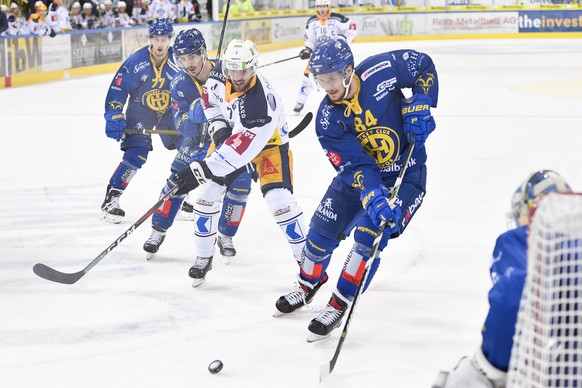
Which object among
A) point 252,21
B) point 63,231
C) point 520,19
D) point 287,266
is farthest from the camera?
point 520,19

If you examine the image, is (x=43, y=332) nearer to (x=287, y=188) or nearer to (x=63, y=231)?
(x=287, y=188)

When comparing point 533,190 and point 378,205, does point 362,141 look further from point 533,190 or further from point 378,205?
point 533,190

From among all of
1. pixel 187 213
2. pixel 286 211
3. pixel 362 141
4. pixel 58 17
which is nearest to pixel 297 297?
pixel 286 211

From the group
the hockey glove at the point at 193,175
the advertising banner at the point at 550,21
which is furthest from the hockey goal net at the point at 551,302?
the advertising banner at the point at 550,21

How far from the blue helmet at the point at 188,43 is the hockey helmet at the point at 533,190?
9.94 feet

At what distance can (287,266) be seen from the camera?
5160 millimetres

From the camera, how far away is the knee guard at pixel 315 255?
4.19m

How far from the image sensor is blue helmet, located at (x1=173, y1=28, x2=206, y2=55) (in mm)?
5066

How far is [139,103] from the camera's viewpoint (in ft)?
20.5

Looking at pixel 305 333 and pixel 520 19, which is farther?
pixel 520 19

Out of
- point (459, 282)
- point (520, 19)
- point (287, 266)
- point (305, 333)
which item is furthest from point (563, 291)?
point (520, 19)

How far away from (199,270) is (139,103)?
5.91 feet

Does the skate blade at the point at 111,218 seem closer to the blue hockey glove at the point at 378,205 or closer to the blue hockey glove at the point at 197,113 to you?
the blue hockey glove at the point at 197,113

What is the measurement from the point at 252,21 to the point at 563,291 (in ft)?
60.1
